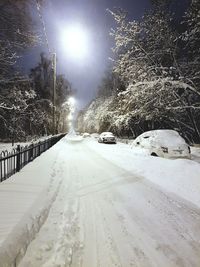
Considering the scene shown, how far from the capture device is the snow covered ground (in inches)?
145

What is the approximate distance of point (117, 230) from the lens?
15.2 ft

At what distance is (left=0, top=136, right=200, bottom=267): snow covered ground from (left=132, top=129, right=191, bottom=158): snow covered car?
14.9 ft

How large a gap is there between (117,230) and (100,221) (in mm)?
512

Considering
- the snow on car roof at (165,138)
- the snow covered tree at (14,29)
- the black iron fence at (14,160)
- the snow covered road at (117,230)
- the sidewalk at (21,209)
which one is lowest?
the snow covered road at (117,230)

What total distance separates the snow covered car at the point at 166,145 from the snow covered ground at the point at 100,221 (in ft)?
14.9

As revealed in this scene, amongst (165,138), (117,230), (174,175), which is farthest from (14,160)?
(165,138)

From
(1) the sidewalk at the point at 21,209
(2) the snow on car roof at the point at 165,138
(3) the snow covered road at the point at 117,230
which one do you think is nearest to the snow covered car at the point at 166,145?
(2) the snow on car roof at the point at 165,138

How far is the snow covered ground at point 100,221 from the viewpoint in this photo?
3.68 meters

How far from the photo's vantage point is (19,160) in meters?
9.05

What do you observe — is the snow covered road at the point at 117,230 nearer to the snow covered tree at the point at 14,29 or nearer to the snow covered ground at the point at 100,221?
the snow covered ground at the point at 100,221

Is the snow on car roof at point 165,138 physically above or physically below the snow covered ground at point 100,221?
above

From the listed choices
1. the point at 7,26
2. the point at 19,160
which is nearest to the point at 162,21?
the point at 7,26

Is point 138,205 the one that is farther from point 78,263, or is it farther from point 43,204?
point 78,263

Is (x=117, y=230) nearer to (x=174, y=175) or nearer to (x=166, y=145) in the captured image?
(x=174, y=175)
